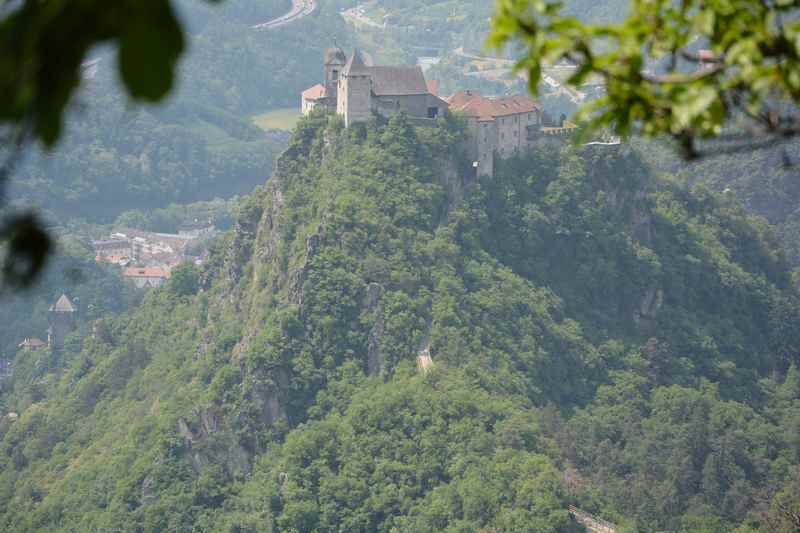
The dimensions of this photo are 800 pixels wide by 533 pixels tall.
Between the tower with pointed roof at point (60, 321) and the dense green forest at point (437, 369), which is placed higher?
the dense green forest at point (437, 369)

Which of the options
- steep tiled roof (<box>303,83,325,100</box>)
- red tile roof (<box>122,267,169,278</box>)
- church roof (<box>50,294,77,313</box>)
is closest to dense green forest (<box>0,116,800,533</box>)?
steep tiled roof (<box>303,83,325,100</box>)

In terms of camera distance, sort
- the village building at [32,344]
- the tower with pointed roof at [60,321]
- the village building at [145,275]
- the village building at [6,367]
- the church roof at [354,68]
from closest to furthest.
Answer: the church roof at [354,68] → the tower with pointed roof at [60,321] → the village building at [6,367] → the village building at [32,344] → the village building at [145,275]

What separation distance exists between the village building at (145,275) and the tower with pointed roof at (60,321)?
9.17 m

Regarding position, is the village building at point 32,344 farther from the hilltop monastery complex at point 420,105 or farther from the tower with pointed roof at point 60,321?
the hilltop monastery complex at point 420,105

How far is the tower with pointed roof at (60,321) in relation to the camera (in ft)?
388

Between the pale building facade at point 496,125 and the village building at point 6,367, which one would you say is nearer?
the pale building facade at point 496,125

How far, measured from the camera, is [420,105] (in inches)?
2950

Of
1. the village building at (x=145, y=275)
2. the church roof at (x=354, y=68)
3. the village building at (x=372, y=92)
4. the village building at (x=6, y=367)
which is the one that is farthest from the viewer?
the village building at (x=145, y=275)

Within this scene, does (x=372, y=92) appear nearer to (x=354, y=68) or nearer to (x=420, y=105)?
(x=354, y=68)

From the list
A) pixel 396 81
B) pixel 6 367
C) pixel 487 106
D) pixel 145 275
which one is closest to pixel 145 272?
pixel 145 275

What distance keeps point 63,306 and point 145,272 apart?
14.3m

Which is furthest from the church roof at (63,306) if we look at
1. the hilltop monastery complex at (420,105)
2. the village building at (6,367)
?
the hilltop monastery complex at (420,105)

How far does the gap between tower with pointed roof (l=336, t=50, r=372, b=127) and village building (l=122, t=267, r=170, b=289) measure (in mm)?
64767

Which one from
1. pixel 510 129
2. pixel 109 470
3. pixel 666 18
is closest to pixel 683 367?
pixel 510 129
